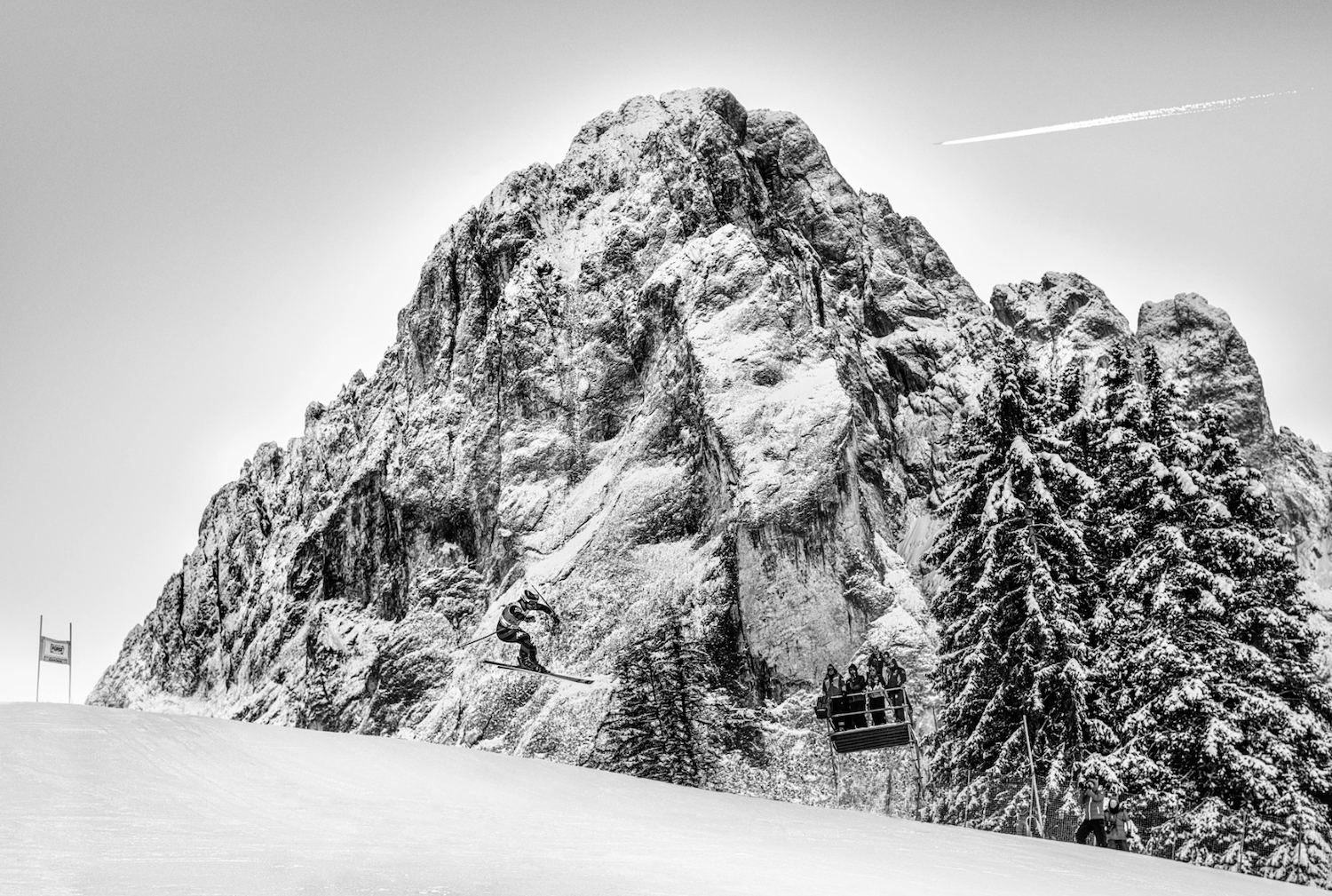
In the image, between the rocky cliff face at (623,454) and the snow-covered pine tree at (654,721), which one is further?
the rocky cliff face at (623,454)

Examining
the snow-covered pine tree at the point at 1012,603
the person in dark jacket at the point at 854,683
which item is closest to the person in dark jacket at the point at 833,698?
the person in dark jacket at the point at 854,683

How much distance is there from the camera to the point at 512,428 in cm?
10131

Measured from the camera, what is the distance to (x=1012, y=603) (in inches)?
1068

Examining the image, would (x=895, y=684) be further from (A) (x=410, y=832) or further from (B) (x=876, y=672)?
(A) (x=410, y=832)

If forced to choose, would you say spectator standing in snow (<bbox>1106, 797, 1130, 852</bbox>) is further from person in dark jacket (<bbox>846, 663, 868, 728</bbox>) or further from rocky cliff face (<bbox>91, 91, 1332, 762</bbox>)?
rocky cliff face (<bbox>91, 91, 1332, 762</bbox>)

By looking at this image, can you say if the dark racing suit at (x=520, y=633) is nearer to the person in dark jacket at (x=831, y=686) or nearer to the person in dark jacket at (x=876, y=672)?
the person in dark jacket at (x=831, y=686)

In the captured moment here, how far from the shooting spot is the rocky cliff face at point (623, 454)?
7738 cm

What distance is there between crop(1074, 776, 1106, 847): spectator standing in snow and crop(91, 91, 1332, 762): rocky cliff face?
44844 mm

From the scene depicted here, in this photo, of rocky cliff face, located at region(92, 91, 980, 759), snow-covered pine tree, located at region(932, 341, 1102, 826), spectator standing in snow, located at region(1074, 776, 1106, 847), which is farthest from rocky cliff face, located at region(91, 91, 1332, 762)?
spectator standing in snow, located at region(1074, 776, 1106, 847)

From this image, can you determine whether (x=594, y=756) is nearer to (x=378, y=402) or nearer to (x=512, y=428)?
(x=512, y=428)

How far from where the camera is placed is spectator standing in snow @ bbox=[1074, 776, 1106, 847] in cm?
2012

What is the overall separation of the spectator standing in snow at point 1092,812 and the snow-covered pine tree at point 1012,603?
27.0 inches

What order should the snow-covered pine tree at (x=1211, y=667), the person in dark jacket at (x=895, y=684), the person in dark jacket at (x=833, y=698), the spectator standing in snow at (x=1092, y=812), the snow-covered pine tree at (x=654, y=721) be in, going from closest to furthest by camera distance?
the spectator standing in snow at (x=1092, y=812), the snow-covered pine tree at (x=1211, y=667), the person in dark jacket at (x=833, y=698), the person in dark jacket at (x=895, y=684), the snow-covered pine tree at (x=654, y=721)

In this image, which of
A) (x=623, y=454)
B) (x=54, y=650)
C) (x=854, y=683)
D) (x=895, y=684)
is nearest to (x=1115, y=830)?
(x=895, y=684)
